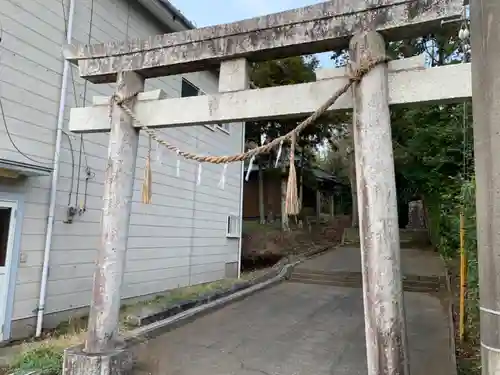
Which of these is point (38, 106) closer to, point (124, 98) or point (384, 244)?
point (124, 98)

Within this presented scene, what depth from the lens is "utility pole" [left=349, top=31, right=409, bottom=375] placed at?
Result: 294cm

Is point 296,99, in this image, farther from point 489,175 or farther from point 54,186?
point 54,186

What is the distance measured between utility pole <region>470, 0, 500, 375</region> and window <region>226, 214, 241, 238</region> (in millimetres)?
10641

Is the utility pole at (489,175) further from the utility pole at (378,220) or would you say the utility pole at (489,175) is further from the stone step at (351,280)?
the stone step at (351,280)

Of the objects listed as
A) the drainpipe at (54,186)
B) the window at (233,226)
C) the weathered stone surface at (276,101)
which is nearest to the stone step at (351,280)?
the window at (233,226)

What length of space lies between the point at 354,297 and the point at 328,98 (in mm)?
7116

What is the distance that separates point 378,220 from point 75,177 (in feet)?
17.4

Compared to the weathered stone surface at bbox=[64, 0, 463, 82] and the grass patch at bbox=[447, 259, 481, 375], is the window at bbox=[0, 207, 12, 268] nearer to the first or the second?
the weathered stone surface at bbox=[64, 0, 463, 82]

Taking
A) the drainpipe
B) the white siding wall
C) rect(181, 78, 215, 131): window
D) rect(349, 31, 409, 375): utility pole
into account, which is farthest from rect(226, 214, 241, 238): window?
rect(349, 31, 409, 375): utility pole

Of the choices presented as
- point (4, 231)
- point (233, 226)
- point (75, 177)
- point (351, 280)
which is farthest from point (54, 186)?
point (351, 280)

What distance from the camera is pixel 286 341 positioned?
5.55m

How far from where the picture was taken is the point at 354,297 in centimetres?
950

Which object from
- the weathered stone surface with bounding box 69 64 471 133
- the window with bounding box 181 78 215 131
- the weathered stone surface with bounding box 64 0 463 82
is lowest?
the weathered stone surface with bounding box 69 64 471 133

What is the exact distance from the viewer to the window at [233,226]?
12227 millimetres
